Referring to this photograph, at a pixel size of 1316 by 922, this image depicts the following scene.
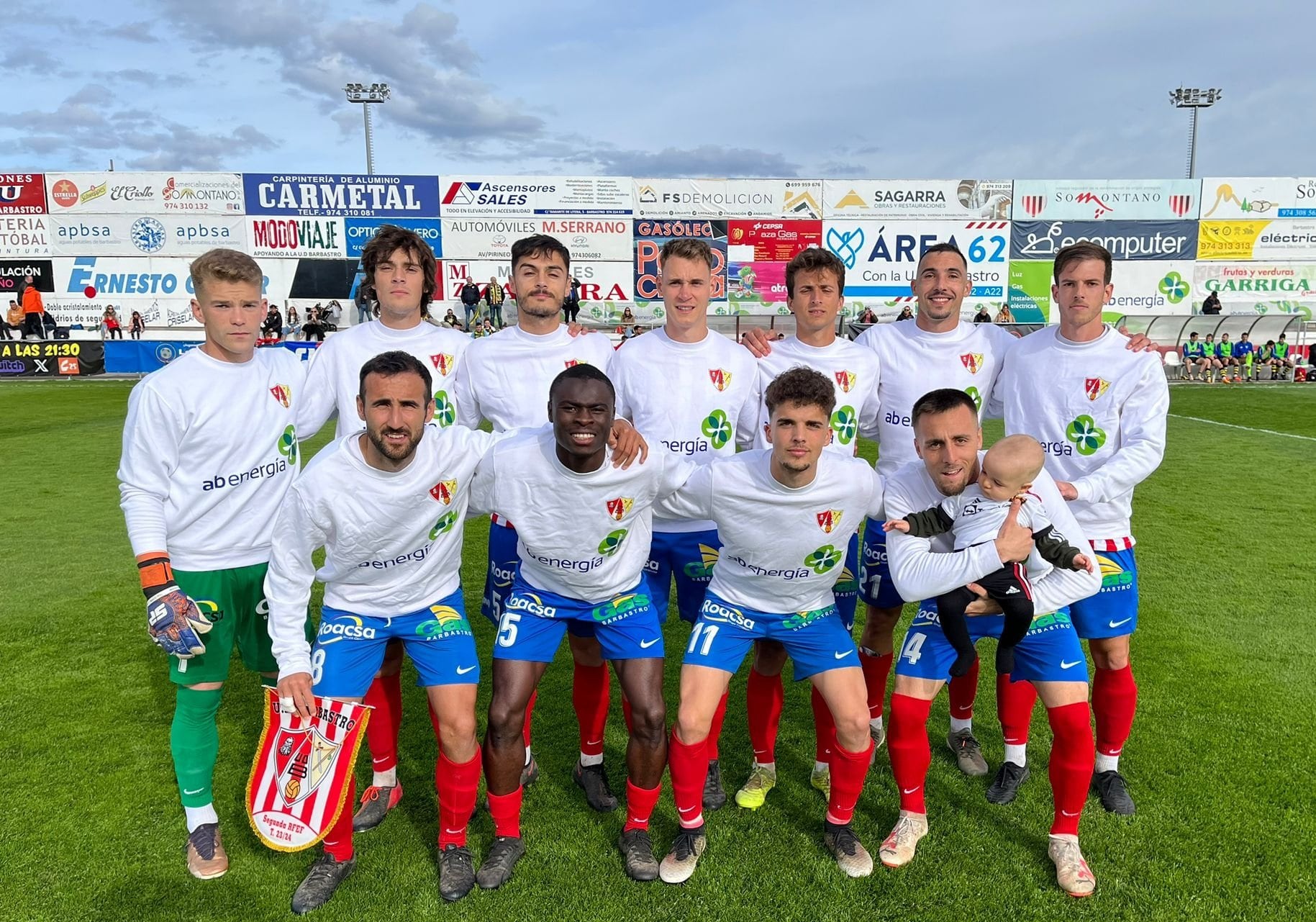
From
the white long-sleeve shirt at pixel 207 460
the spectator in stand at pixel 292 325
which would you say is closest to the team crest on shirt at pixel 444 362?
the white long-sleeve shirt at pixel 207 460

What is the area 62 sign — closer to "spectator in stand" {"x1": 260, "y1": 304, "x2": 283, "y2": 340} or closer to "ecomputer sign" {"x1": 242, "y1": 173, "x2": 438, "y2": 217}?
"ecomputer sign" {"x1": 242, "y1": 173, "x2": 438, "y2": 217}

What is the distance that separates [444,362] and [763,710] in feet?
7.62

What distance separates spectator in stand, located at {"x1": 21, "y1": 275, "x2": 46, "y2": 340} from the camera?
2602 cm

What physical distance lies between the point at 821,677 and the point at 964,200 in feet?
102

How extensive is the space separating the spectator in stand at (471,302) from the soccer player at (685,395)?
83.6 ft

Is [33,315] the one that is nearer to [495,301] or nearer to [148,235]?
[148,235]

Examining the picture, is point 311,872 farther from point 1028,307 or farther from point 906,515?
point 1028,307

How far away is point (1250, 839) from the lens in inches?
130

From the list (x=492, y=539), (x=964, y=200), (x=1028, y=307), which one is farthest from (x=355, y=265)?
(x=492, y=539)

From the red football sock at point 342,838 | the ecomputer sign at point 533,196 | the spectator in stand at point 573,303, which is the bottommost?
the red football sock at point 342,838

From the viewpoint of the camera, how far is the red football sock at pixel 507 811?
10.4 feet

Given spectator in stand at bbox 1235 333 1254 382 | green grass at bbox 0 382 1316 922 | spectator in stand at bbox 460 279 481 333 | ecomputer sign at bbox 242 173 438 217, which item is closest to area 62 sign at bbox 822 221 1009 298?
spectator in stand at bbox 1235 333 1254 382

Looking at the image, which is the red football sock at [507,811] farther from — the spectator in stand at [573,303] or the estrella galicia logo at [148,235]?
the estrella galicia logo at [148,235]

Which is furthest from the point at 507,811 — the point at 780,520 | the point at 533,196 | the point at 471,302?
the point at 533,196
